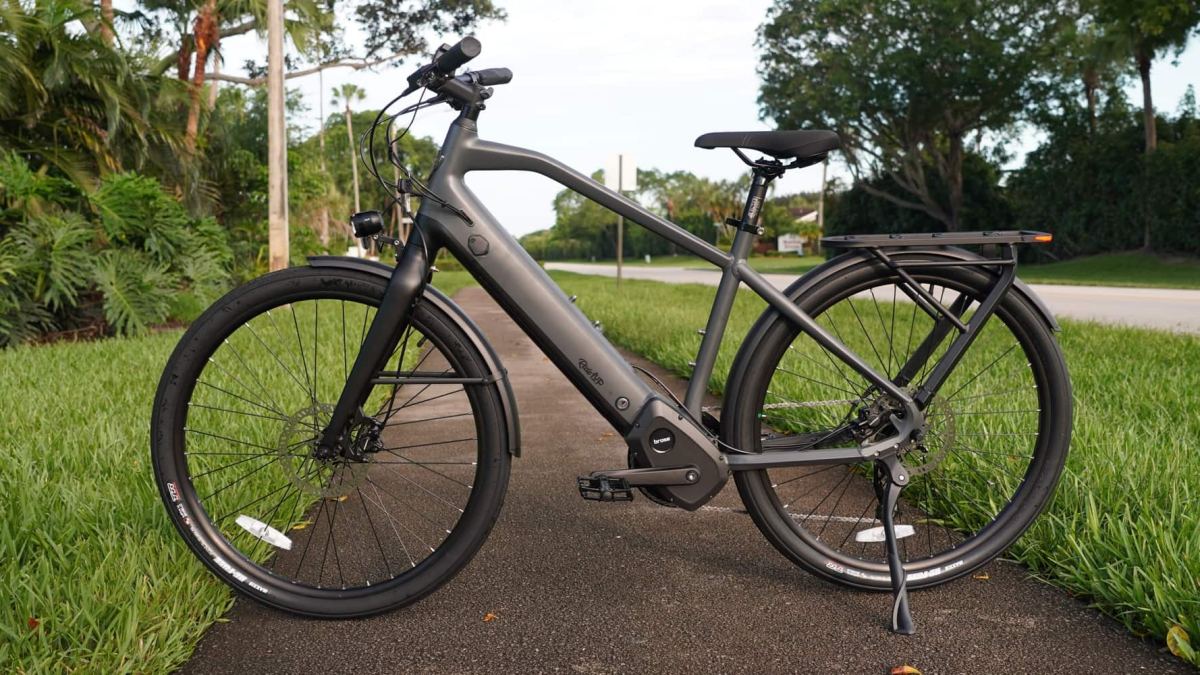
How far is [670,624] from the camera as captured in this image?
102 inches

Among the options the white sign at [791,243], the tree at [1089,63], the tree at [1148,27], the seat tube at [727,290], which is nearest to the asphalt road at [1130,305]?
the seat tube at [727,290]

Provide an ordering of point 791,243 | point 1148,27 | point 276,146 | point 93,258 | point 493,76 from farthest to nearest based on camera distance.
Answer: point 791,243 → point 1148,27 → point 276,146 → point 93,258 → point 493,76

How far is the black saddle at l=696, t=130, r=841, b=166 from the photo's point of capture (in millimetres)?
2627

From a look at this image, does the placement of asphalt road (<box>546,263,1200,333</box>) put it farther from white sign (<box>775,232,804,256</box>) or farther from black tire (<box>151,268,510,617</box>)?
white sign (<box>775,232,804,256</box>)

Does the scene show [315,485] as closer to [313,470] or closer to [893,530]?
[313,470]

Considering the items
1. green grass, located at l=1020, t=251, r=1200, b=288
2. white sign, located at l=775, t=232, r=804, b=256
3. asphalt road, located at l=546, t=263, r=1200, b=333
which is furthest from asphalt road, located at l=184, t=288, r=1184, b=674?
white sign, located at l=775, t=232, r=804, b=256

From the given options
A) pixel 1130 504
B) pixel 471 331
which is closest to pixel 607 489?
pixel 471 331

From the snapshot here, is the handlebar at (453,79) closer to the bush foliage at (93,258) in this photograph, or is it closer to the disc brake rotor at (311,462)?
the disc brake rotor at (311,462)

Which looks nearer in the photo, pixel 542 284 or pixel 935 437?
pixel 542 284

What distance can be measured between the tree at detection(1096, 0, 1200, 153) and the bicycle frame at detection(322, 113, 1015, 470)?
26951 millimetres

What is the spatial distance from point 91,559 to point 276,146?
44.9 feet

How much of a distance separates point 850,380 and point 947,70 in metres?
29.8

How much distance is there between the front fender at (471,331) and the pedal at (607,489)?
0.24 metres

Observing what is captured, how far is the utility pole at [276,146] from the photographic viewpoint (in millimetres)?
15164
